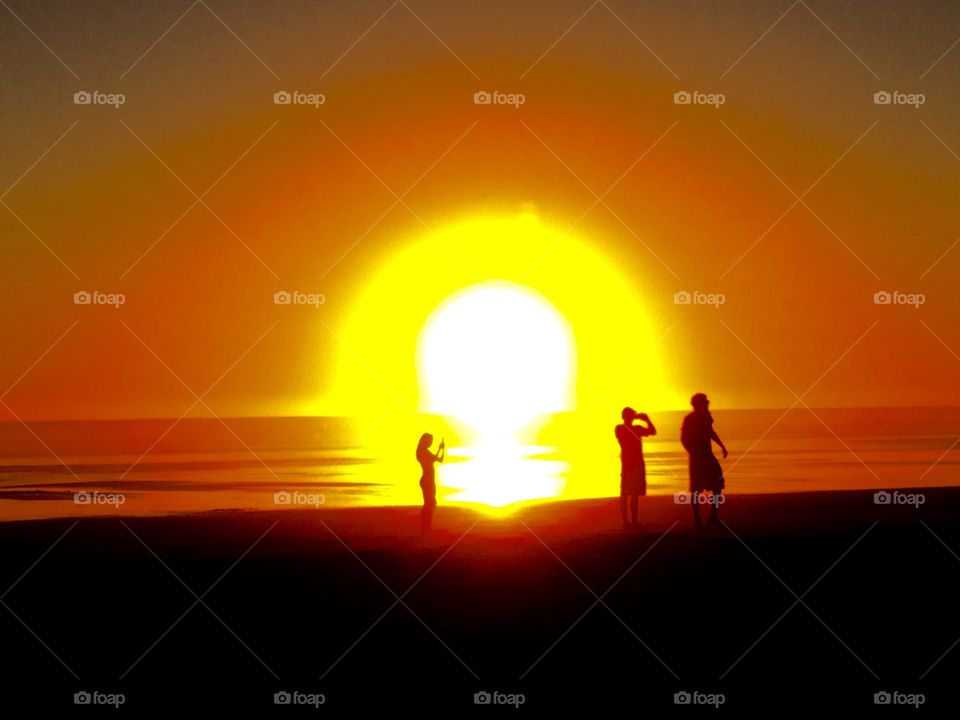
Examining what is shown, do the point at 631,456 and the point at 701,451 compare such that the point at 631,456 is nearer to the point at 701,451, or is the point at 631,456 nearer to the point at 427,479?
the point at 701,451

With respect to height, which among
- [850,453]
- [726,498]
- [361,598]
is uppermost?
[850,453]

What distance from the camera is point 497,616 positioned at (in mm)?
11992

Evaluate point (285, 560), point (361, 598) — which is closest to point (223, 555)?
point (285, 560)

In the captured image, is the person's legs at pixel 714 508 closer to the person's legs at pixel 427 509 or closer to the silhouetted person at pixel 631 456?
the silhouetted person at pixel 631 456

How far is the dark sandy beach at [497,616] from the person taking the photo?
9445mm

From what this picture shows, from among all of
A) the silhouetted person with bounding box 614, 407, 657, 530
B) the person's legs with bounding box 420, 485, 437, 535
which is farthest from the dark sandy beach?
the silhouetted person with bounding box 614, 407, 657, 530

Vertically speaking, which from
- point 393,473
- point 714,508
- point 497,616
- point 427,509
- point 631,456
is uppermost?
point 393,473

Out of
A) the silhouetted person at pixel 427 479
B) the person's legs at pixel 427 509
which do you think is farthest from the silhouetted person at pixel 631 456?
the person's legs at pixel 427 509

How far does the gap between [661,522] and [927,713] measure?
428 inches

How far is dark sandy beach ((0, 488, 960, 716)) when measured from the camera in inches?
372

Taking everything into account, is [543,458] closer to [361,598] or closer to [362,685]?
[361,598]

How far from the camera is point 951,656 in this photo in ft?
32.8

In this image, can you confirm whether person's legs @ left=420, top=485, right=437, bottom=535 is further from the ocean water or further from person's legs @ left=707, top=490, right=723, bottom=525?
the ocean water

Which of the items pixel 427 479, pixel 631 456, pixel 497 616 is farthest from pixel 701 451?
pixel 497 616
